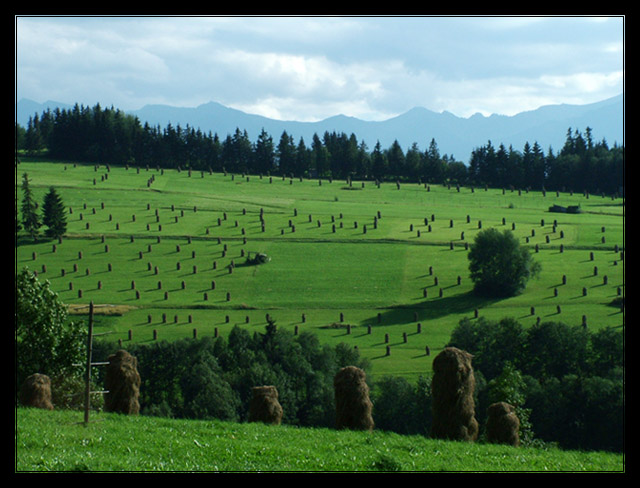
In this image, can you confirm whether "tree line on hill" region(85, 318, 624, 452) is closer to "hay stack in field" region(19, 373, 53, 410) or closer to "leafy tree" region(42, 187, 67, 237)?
"hay stack in field" region(19, 373, 53, 410)

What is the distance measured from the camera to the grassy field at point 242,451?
16.8 m

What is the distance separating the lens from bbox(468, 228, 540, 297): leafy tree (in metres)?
87.2

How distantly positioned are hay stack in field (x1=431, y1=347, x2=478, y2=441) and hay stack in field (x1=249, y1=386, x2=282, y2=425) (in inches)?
294

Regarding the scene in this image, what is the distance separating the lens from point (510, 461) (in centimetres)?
1889

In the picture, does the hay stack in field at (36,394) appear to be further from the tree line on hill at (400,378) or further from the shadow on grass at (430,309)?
the shadow on grass at (430,309)

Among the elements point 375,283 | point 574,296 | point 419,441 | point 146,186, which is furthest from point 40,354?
point 146,186

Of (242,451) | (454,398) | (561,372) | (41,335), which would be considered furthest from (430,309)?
(242,451)

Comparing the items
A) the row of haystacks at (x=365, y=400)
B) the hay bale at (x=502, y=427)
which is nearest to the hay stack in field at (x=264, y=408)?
the row of haystacks at (x=365, y=400)

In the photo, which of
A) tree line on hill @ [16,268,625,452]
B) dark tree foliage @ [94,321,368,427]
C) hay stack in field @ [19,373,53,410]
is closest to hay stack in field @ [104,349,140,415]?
hay stack in field @ [19,373,53,410]

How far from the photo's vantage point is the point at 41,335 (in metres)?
44.3

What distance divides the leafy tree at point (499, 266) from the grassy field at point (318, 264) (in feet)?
6.27

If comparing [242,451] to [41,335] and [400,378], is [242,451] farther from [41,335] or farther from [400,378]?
[400,378]

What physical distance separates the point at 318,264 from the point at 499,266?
2562cm

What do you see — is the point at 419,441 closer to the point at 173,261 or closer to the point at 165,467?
the point at 165,467
